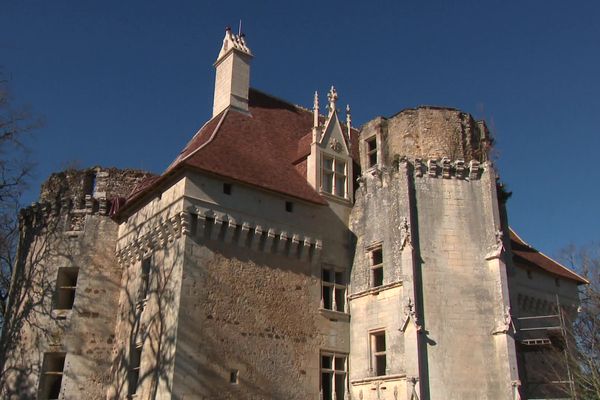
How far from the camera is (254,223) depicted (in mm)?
19422

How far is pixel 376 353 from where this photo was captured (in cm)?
1942

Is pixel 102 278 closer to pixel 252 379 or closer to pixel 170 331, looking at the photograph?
pixel 170 331

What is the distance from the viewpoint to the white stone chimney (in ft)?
79.3

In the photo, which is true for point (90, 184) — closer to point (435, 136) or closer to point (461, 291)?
point (435, 136)

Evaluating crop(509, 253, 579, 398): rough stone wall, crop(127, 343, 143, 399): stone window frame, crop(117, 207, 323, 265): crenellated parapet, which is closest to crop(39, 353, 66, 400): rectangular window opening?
crop(127, 343, 143, 399): stone window frame

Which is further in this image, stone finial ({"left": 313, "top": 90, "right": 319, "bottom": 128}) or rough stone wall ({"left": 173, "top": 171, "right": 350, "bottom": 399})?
stone finial ({"left": 313, "top": 90, "right": 319, "bottom": 128})

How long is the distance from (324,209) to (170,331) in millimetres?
7022

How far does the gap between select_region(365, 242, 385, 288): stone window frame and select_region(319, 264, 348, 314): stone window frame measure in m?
1.14

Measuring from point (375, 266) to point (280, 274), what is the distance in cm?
315

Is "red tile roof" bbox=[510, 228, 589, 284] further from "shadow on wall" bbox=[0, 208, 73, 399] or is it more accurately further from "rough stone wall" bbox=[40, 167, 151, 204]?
"shadow on wall" bbox=[0, 208, 73, 399]

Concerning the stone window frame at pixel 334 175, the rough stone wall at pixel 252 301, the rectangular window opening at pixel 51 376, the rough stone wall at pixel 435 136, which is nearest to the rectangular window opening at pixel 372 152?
the rough stone wall at pixel 435 136

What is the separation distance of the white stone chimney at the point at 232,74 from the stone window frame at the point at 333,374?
32.5 feet

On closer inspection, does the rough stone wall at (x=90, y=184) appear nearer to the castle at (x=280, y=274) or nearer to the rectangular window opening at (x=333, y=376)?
the castle at (x=280, y=274)

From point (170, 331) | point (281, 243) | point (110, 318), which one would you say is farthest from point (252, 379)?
point (110, 318)
